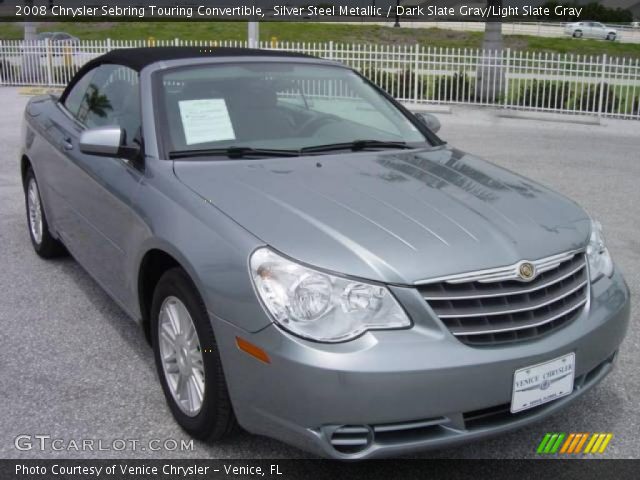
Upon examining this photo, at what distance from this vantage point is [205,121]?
3.66m

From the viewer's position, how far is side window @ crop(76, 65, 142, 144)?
3.88 metres

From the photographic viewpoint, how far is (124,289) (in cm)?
361

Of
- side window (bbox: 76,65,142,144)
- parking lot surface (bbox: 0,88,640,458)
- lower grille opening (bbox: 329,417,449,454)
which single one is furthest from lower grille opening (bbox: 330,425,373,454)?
side window (bbox: 76,65,142,144)

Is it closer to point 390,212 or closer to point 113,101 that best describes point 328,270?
point 390,212

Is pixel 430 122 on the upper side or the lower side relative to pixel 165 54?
lower

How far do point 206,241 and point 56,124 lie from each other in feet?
8.23

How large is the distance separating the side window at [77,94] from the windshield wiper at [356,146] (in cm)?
184

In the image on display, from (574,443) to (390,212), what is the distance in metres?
1.28

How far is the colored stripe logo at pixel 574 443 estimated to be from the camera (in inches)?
121

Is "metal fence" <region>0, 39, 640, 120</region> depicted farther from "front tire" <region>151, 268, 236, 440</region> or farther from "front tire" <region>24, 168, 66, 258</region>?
"front tire" <region>151, 268, 236, 440</region>

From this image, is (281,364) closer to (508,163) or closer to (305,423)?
(305,423)

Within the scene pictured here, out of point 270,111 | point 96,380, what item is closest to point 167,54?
Answer: point 270,111

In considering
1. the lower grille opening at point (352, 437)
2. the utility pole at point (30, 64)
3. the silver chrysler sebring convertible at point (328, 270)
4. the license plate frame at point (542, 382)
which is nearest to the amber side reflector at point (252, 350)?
the silver chrysler sebring convertible at point (328, 270)

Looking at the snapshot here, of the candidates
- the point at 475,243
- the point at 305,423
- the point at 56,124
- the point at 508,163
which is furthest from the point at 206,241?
the point at 508,163
